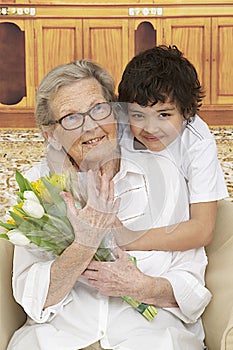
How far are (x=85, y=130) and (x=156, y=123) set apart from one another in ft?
0.56

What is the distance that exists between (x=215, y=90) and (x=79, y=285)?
3.95 meters

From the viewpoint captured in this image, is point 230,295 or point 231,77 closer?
point 230,295

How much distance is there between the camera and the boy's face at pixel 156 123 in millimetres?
1638

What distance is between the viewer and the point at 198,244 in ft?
5.60

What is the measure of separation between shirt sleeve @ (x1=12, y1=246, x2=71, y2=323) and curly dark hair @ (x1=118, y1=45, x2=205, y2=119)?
441 mm

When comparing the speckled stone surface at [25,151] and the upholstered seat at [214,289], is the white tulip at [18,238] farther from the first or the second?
the speckled stone surface at [25,151]

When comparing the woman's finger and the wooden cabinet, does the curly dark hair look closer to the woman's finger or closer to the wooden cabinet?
the woman's finger

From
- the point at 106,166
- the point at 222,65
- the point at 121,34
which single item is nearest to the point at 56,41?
the point at 121,34

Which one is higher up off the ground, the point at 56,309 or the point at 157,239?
the point at 157,239

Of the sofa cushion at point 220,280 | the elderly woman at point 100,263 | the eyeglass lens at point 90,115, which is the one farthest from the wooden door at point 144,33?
the eyeglass lens at point 90,115

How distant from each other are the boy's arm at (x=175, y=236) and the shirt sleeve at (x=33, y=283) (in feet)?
0.61

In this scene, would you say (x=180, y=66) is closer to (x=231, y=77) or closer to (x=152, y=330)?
Result: (x=152, y=330)

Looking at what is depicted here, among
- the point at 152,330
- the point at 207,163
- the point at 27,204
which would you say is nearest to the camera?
the point at 27,204

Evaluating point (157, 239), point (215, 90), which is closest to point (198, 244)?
point (157, 239)
